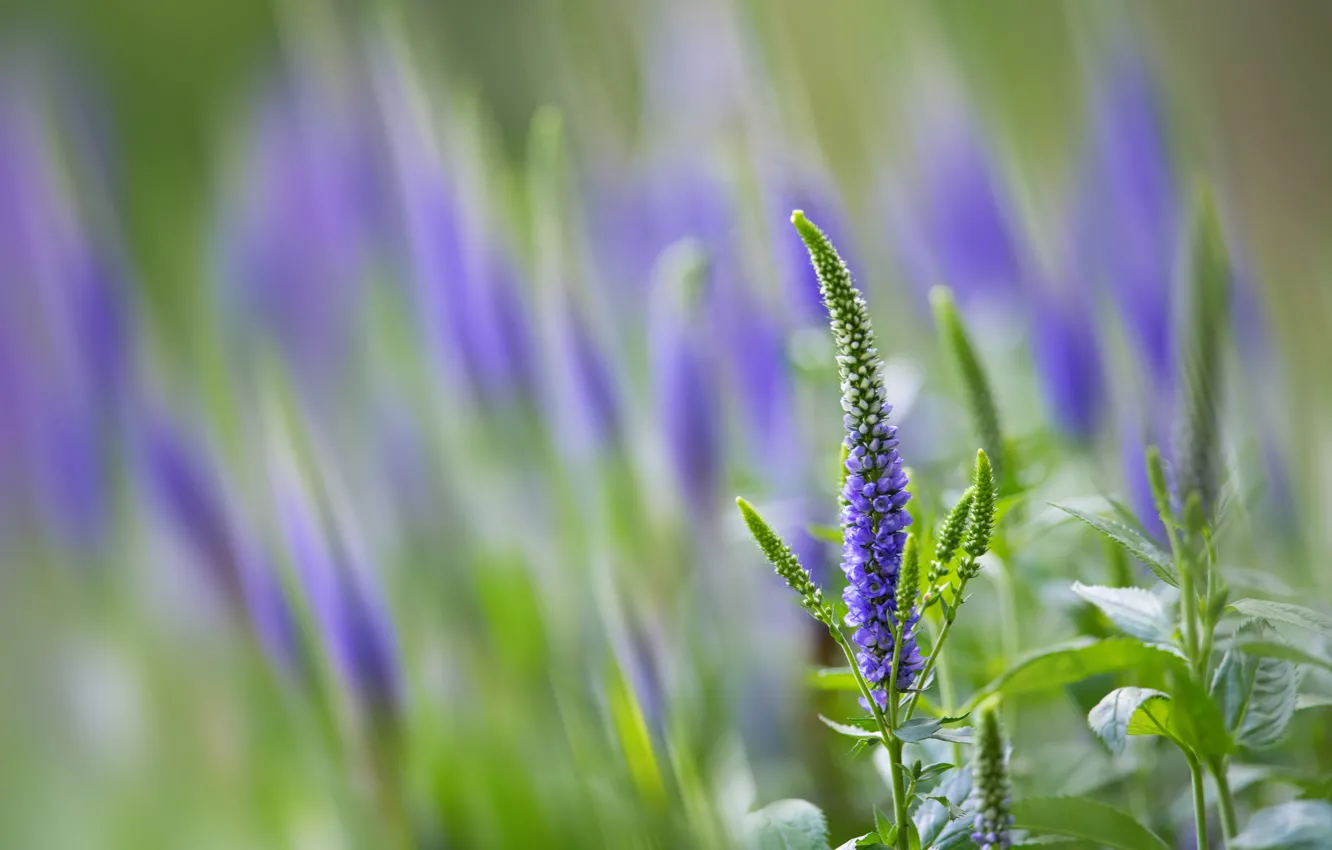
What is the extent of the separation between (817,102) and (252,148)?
58 centimetres

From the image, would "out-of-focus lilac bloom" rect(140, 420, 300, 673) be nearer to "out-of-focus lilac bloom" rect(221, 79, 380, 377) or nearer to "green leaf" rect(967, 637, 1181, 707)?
"out-of-focus lilac bloom" rect(221, 79, 380, 377)

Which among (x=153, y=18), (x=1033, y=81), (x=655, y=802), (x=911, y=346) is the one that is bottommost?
(x=655, y=802)

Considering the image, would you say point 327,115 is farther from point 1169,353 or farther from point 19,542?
point 1169,353

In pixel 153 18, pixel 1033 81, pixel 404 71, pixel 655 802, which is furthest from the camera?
pixel 153 18

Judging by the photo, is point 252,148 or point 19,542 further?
point 252,148

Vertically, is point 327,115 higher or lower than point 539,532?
higher

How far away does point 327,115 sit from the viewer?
1.91 ft

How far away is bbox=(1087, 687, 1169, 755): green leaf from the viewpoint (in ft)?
0.72

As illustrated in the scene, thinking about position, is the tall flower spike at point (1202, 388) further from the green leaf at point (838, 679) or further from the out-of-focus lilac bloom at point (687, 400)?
the out-of-focus lilac bloom at point (687, 400)

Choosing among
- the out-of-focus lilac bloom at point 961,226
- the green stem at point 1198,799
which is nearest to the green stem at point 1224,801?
the green stem at point 1198,799

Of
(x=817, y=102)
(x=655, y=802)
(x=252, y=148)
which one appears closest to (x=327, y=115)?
(x=252, y=148)

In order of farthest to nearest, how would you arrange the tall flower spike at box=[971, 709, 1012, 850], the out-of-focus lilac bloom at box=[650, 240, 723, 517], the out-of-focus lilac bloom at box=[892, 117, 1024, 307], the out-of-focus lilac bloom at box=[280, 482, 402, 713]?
the out-of-focus lilac bloom at box=[892, 117, 1024, 307]
the out-of-focus lilac bloom at box=[650, 240, 723, 517]
the out-of-focus lilac bloom at box=[280, 482, 402, 713]
the tall flower spike at box=[971, 709, 1012, 850]

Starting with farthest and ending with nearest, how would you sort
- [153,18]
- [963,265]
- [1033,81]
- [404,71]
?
[153,18], [1033,81], [963,265], [404,71]

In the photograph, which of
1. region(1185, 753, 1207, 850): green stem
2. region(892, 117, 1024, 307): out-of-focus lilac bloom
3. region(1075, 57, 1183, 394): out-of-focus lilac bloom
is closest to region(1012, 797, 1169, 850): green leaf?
region(1185, 753, 1207, 850): green stem
